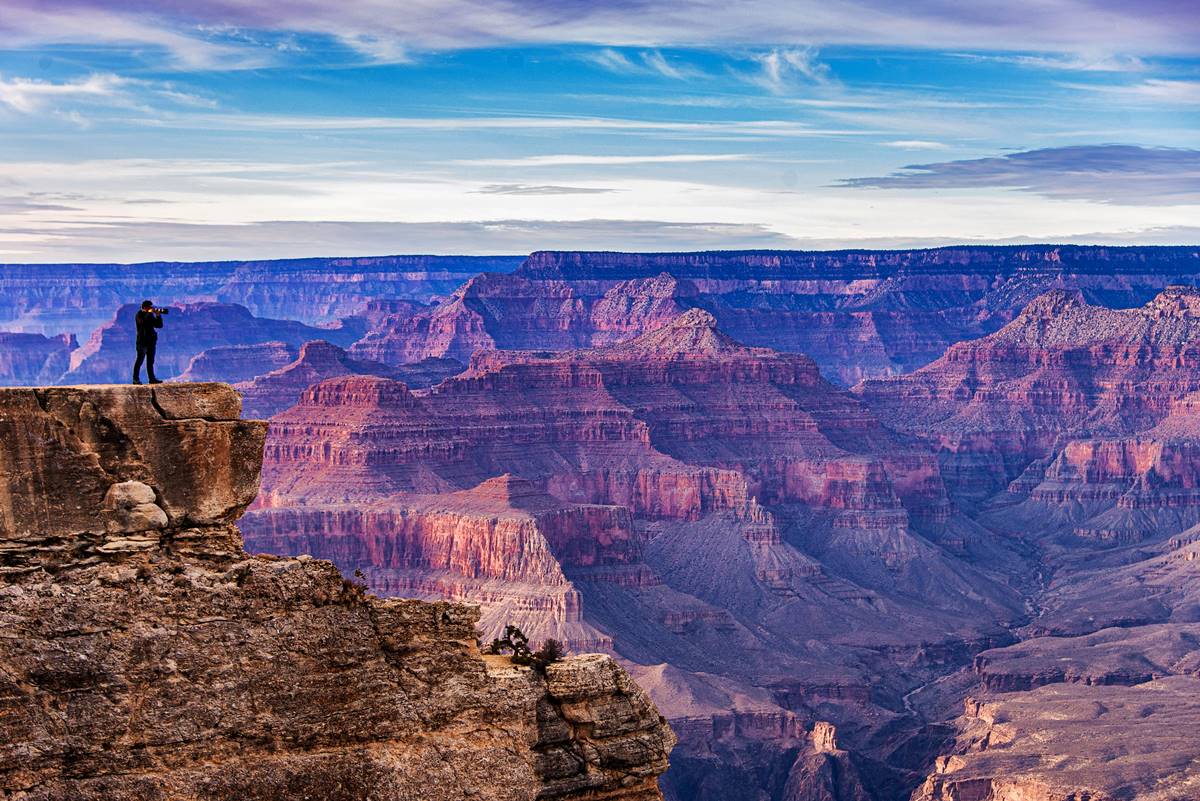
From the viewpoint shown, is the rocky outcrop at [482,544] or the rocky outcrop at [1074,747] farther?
the rocky outcrop at [482,544]

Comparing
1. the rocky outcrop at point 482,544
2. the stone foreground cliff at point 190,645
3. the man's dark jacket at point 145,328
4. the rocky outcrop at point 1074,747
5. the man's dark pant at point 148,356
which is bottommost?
the rocky outcrop at point 1074,747

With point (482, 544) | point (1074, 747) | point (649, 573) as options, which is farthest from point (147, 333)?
point (649, 573)

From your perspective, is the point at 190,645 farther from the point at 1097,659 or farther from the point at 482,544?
the point at 1097,659

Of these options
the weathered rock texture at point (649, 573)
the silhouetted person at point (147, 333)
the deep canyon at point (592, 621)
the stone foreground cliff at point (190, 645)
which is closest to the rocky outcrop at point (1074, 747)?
the deep canyon at point (592, 621)

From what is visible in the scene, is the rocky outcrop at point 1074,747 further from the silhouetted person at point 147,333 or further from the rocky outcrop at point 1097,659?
the silhouetted person at point 147,333

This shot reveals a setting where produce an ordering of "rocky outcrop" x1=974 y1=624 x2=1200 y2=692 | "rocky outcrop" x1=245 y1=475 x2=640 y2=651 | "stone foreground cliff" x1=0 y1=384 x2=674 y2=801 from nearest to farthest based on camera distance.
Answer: "stone foreground cliff" x1=0 y1=384 x2=674 y2=801 < "rocky outcrop" x1=245 y1=475 x2=640 y2=651 < "rocky outcrop" x1=974 y1=624 x2=1200 y2=692

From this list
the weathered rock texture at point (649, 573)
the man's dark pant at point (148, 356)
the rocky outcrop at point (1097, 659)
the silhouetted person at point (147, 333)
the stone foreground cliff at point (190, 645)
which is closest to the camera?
the stone foreground cliff at point (190, 645)

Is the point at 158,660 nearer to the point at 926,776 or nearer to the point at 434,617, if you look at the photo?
the point at 434,617

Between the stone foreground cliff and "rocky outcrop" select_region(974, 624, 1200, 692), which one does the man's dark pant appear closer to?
the stone foreground cliff

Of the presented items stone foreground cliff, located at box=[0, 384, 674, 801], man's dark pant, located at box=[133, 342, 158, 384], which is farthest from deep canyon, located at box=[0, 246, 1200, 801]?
man's dark pant, located at box=[133, 342, 158, 384]
